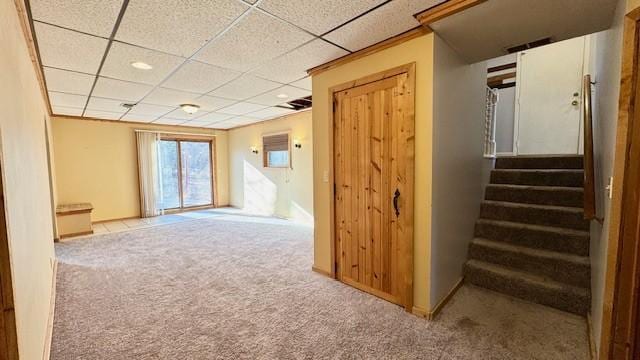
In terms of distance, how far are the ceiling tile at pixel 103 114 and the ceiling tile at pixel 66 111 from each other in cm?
12

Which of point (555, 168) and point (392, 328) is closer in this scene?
point (392, 328)

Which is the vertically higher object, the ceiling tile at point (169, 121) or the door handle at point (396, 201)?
the ceiling tile at point (169, 121)

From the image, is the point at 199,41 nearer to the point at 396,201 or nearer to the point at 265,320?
the point at 396,201

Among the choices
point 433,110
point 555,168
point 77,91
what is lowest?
point 555,168

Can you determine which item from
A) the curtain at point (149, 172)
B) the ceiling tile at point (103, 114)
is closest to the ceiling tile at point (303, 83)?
the ceiling tile at point (103, 114)

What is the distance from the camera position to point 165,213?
22.0 ft

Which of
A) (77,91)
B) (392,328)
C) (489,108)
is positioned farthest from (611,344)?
(77,91)

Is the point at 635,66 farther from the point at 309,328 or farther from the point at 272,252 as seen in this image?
the point at 272,252

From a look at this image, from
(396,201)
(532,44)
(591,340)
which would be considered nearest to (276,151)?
(396,201)

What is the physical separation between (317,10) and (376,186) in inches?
58.7

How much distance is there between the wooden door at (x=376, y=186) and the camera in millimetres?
2229

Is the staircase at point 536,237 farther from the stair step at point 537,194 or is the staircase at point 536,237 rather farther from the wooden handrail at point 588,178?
the wooden handrail at point 588,178

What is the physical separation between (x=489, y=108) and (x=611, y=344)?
10.0 feet

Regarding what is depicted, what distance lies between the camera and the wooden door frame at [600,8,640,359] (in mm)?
1165
